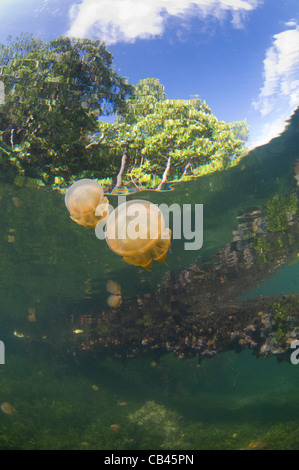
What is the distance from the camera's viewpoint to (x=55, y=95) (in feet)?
17.7

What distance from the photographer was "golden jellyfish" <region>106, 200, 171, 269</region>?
13.1ft

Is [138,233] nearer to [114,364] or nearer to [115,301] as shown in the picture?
[115,301]

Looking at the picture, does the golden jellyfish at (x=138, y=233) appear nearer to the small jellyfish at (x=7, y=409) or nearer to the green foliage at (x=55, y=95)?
the green foliage at (x=55, y=95)

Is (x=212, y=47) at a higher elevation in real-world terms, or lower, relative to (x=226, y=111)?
higher

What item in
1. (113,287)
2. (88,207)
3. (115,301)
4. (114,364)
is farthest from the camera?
(114,364)

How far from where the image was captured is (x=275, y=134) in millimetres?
7258

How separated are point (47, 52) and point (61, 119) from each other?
117cm

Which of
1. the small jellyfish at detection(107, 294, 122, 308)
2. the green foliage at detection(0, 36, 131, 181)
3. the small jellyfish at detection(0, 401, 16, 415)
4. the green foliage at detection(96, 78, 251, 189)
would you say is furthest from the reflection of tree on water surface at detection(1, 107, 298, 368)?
the small jellyfish at detection(0, 401, 16, 415)

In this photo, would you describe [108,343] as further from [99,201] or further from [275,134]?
[275,134]

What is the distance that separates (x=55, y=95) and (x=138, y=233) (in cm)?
350

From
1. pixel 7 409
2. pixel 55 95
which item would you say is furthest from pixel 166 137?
pixel 7 409
